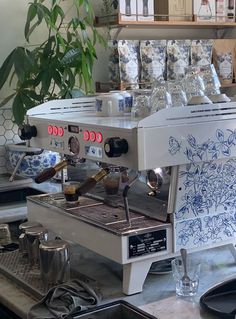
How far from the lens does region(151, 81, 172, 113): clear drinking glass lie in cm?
151

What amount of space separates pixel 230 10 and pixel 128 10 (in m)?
0.72

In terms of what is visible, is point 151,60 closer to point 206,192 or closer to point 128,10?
point 128,10

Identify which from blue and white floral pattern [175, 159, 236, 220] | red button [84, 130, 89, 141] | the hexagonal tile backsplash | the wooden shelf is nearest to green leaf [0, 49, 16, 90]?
the hexagonal tile backsplash

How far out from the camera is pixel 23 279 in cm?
152

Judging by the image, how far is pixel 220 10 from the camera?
3.16 meters

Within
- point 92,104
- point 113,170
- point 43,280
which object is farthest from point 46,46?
point 43,280

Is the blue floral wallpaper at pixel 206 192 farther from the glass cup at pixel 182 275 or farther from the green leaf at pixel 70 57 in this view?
the green leaf at pixel 70 57

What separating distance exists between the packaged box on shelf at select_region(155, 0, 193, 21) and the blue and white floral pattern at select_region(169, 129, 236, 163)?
5.32 feet

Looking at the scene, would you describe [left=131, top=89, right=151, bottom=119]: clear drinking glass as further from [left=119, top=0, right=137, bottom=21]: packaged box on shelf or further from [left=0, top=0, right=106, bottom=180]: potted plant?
[left=119, top=0, right=137, bottom=21]: packaged box on shelf

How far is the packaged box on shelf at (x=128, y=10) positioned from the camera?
108 inches

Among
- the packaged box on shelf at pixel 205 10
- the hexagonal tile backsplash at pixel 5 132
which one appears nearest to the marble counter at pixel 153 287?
the hexagonal tile backsplash at pixel 5 132

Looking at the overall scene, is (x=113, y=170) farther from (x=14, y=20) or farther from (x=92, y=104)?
(x=14, y=20)

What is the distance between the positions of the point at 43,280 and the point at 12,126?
4.37ft

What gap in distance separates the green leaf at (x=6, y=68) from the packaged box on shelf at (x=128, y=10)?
61 cm
